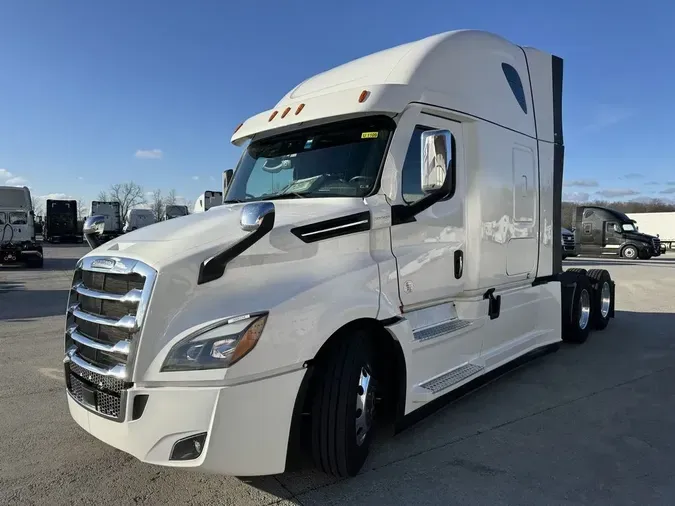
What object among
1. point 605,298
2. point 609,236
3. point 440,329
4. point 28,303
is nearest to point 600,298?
point 605,298

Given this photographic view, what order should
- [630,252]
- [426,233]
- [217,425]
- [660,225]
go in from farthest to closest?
[660,225]
[630,252]
[426,233]
[217,425]

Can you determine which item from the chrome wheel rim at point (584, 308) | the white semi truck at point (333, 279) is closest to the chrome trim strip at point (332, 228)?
the white semi truck at point (333, 279)

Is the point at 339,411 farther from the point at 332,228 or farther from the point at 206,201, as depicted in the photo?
the point at 206,201

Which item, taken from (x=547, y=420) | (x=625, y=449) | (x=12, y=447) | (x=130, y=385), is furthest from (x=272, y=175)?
(x=625, y=449)

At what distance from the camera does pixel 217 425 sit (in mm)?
2789

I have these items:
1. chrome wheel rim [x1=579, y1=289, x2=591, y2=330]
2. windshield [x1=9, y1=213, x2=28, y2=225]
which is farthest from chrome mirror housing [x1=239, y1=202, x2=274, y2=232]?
windshield [x1=9, y1=213, x2=28, y2=225]

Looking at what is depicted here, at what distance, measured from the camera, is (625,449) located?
4043mm

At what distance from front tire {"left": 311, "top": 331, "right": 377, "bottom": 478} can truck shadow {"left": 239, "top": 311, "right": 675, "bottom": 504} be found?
0.20 meters

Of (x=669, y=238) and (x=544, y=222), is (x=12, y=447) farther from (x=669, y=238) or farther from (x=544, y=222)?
A: (x=669, y=238)

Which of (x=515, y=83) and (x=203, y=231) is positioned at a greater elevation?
(x=515, y=83)

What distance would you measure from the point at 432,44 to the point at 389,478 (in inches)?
140

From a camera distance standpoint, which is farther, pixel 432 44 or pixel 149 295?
pixel 432 44

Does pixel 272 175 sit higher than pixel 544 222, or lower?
higher

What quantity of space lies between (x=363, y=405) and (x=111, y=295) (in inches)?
71.1
